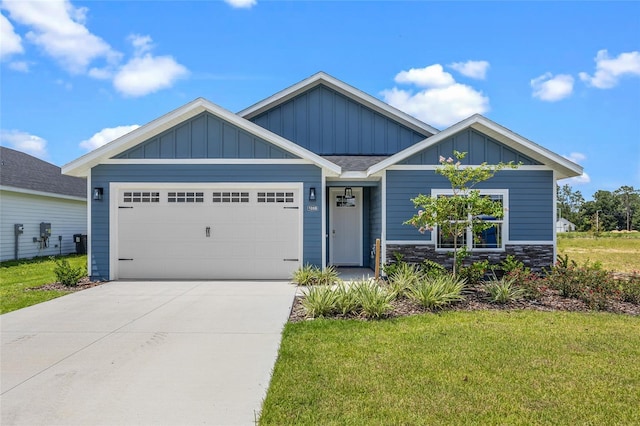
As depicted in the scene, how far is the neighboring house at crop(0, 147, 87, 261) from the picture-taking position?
1508 cm

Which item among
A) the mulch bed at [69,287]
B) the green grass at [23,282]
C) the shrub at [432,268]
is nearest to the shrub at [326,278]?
the shrub at [432,268]

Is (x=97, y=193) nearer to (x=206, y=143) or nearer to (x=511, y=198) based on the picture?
(x=206, y=143)

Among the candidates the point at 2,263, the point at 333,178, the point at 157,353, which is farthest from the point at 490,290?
→ the point at 2,263

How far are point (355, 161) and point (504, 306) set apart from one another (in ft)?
19.5

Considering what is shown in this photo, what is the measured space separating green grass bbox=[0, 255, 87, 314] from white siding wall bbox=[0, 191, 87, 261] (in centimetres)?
84

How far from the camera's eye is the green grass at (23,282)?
26.1 feet

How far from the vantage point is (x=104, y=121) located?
46.8 ft

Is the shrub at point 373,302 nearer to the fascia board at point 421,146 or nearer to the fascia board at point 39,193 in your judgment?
the fascia board at point 421,146

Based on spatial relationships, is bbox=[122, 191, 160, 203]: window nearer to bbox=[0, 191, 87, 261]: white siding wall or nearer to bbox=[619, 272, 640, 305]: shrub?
bbox=[0, 191, 87, 261]: white siding wall

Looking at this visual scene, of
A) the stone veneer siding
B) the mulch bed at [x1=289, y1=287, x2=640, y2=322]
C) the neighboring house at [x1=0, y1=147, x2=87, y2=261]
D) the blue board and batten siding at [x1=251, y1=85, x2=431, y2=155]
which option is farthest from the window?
the neighboring house at [x1=0, y1=147, x2=87, y2=261]

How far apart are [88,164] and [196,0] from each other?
186 inches

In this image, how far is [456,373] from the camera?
13.9ft

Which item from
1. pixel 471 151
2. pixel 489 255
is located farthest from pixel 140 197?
pixel 489 255

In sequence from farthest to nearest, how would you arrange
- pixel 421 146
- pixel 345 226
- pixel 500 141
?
pixel 345 226, pixel 500 141, pixel 421 146
